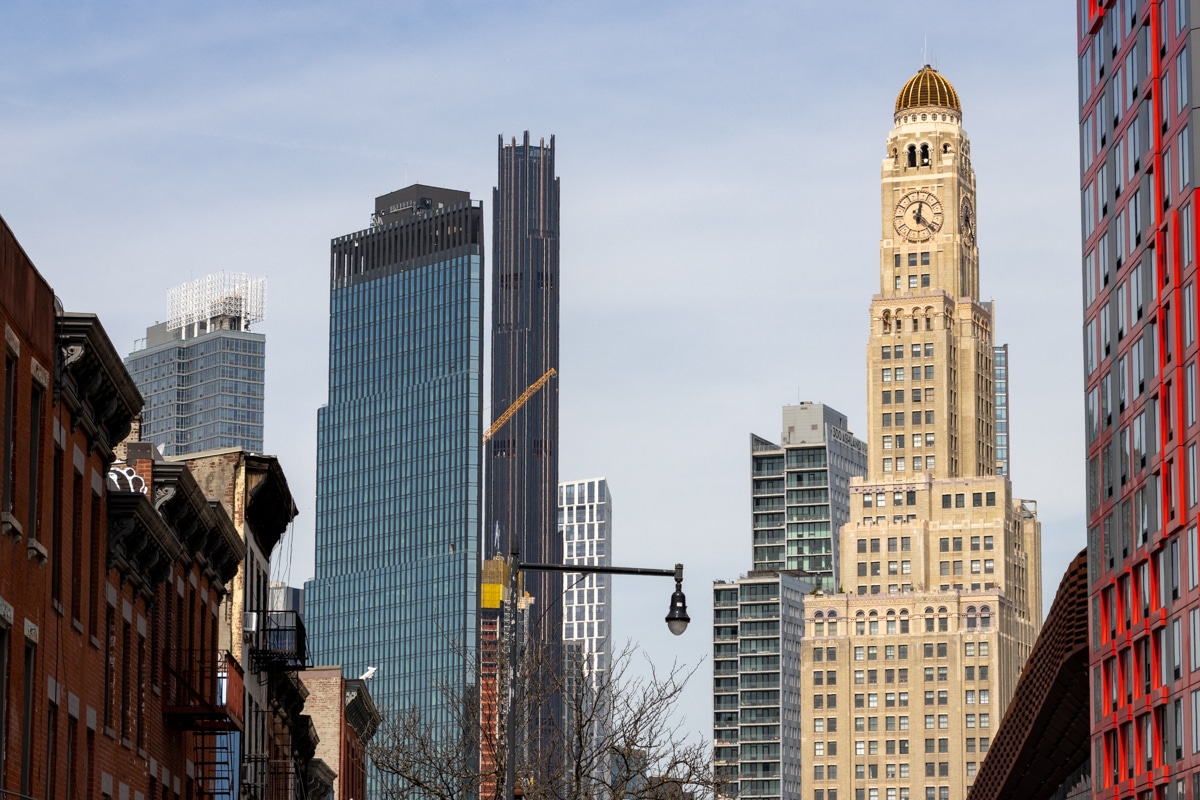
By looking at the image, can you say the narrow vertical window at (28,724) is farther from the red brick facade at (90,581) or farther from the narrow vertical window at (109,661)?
the narrow vertical window at (109,661)

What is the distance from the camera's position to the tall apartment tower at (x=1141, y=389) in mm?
101000

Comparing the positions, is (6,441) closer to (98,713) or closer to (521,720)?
(98,713)

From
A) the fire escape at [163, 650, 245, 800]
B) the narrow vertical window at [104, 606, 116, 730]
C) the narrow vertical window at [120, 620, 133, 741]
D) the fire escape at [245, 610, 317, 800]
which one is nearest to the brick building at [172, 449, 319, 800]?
the fire escape at [245, 610, 317, 800]

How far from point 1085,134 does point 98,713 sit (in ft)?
293

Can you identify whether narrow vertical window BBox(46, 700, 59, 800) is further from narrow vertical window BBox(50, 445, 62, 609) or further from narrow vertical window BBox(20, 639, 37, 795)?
narrow vertical window BBox(50, 445, 62, 609)

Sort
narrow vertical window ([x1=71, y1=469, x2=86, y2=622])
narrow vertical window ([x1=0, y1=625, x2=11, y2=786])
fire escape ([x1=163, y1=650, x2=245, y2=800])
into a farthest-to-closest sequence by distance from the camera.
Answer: fire escape ([x1=163, y1=650, x2=245, y2=800])
narrow vertical window ([x1=71, y1=469, x2=86, y2=622])
narrow vertical window ([x1=0, y1=625, x2=11, y2=786])

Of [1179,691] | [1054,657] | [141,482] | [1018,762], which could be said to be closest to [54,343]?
[141,482]

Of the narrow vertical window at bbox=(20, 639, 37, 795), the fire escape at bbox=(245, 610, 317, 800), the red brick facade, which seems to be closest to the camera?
the red brick facade

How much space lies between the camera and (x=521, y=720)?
5756cm

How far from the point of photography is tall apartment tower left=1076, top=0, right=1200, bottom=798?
101000 mm

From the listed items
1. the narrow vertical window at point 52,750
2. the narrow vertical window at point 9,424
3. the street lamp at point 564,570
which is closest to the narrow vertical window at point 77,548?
the narrow vertical window at point 52,750

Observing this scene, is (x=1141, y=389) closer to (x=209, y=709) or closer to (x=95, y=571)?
(x=209, y=709)

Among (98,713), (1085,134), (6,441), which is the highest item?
(1085,134)

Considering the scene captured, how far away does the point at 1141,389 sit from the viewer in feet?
358
